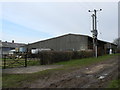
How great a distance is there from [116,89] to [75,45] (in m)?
40.5

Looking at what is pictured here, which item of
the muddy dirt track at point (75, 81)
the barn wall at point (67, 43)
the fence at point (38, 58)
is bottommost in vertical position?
the muddy dirt track at point (75, 81)

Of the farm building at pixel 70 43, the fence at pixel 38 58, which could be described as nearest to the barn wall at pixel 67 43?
the farm building at pixel 70 43

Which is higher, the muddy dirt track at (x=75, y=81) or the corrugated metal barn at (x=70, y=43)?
the corrugated metal barn at (x=70, y=43)

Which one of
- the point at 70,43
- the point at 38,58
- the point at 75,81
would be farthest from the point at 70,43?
the point at 75,81

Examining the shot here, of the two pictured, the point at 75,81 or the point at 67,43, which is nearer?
the point at 75,81

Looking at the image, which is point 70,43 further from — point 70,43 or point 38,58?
point 38,58

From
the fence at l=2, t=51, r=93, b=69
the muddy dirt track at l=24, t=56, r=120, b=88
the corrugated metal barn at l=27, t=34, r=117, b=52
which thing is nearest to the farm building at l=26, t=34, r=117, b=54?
the corrugated metal barn at l=27, t=34, r=117, b=52

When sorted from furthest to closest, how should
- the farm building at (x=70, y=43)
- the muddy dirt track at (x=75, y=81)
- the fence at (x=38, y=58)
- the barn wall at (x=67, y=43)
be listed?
the barn wall at (x=67, y=43)
the farm building at (x=70, y=43)
the fence at (x=38, y=58)
the muddy dirt track at (x=75, y=81)

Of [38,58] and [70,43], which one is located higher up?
[70,43]

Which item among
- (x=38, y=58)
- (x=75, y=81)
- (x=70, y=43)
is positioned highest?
(x=70, y=43)

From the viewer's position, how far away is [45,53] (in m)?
21.0

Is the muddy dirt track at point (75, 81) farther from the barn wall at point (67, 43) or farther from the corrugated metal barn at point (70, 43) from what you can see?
the barn wall at point (67, 43)

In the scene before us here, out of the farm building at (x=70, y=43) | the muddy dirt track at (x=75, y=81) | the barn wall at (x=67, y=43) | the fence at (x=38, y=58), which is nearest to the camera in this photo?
the muddy dirt track at (x=75, y=81)

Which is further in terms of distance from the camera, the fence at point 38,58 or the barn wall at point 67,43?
the barn wall at point 67,43
